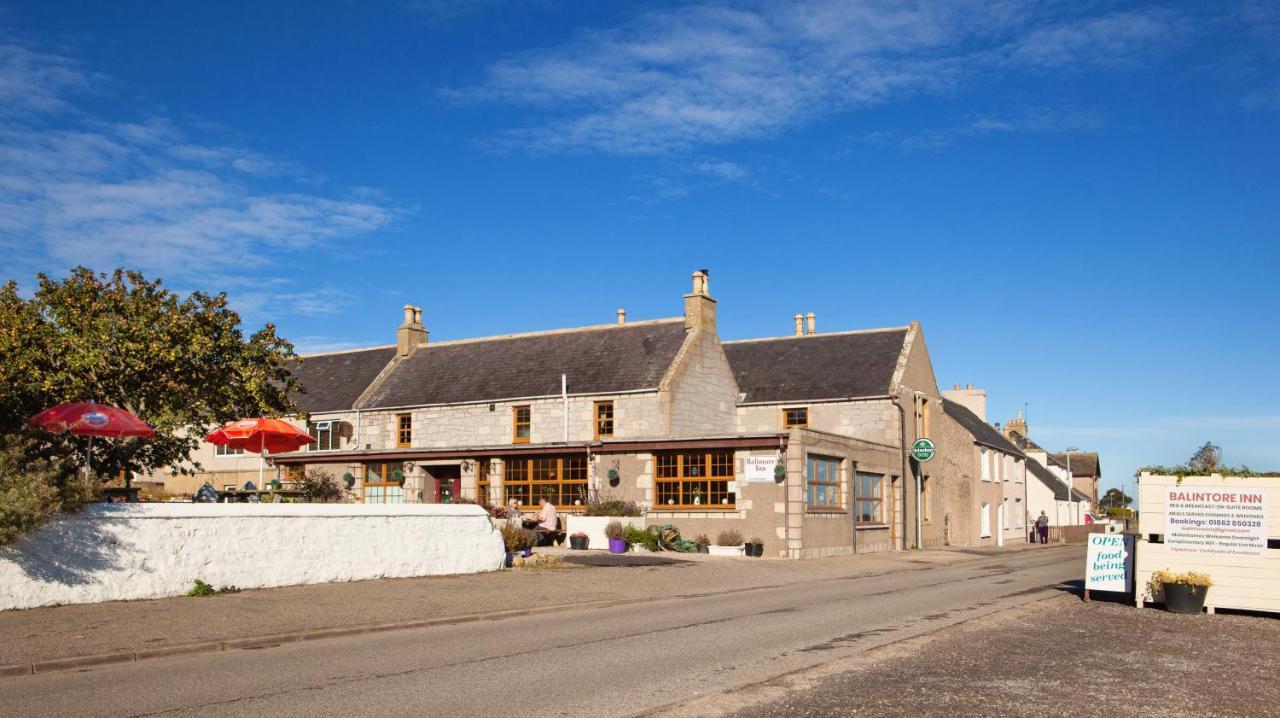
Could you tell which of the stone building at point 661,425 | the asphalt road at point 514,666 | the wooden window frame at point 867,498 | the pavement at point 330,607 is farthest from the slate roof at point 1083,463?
the asphalt road at point 514,666

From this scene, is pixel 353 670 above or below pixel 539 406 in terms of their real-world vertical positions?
below

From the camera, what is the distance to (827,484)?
31.8m

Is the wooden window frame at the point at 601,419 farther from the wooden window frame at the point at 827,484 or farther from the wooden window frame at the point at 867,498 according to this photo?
the wooden window frame at the point at 867,498

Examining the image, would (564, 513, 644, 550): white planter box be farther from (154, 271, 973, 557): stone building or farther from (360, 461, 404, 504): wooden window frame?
(360, 461, 404, 504): wooden window frame

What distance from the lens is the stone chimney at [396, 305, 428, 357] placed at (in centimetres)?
4581

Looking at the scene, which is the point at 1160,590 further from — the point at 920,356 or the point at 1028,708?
the point at 920,356

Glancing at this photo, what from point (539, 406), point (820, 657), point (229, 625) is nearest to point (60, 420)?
point (229, 625)

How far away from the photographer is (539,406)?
38438 millimetres

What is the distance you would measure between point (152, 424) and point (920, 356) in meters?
30.1

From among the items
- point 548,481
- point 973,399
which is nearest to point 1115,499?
point 973,399

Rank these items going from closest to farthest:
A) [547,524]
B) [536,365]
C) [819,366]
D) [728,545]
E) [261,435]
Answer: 1. [261,435]
2. [547,524]
3. [728,545]
4. [536,365]
5. [819,366]

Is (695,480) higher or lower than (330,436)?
lower

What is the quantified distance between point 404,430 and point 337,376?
21.2 ft

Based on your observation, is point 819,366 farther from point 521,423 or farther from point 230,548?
point 230,548
